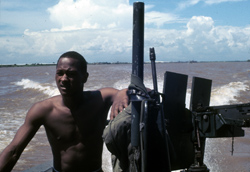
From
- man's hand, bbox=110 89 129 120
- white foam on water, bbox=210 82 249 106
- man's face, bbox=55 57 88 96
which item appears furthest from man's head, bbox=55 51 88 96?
white foam on water, bbox=210 82 249 106

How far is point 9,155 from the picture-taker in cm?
219

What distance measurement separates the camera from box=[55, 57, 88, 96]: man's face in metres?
2.32

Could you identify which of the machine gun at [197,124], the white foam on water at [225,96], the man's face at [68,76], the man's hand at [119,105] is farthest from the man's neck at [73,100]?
the white foam on water at [225,96]

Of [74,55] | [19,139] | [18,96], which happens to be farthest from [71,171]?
[18,96]

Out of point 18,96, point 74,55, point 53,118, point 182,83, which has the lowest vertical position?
point 18,96

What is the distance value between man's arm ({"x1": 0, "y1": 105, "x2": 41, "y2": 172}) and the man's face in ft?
1.00

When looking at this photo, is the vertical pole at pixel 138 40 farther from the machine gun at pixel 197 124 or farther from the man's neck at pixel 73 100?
the machine gun at pixel 197 124

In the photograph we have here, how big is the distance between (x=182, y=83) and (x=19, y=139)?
1388mm

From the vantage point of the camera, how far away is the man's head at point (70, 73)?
2.33 metres

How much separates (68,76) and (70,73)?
3 cm

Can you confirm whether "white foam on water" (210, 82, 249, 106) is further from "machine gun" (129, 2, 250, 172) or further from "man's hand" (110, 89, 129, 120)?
"man's hand" (110, 89, 129, 120)

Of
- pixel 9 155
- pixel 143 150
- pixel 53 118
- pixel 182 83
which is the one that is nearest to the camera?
pixel 143 150

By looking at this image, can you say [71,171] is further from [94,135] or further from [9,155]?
[9,155]

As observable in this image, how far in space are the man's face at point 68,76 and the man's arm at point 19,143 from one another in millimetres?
303
